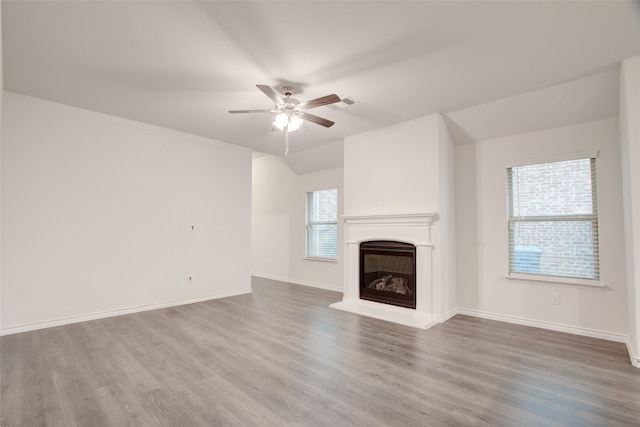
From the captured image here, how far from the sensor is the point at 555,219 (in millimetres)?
3732

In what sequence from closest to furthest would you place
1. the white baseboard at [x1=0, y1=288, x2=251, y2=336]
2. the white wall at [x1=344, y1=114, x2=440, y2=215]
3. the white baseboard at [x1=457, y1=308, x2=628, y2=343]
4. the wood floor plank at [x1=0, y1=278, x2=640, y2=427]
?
the wood floor plank at [x1=0, y1=278, x2=640, y2=427], the white baseboard at [x1=457, y1=308, x2=628, y2=343], the white baseboard at [x1=0, y1=288, x2=251, y2=336], the white wall at [x1=344, y1=114, x2=440, y2=215]

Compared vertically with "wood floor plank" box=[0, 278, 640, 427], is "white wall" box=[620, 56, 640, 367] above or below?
above

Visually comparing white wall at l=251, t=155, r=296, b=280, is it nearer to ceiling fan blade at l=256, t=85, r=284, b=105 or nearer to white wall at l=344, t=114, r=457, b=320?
white wall at l=344, t=114, r=457, b=320

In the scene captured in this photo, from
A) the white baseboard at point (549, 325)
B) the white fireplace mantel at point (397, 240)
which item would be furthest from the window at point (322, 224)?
the white baseboard at point (549, 325)

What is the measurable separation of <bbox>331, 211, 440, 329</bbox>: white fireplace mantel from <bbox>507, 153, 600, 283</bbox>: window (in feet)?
3.65

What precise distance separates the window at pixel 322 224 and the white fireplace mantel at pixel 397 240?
1211mm

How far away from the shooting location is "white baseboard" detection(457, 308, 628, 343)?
Answer: 334 cm

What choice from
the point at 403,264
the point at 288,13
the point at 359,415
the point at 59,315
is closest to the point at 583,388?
the point at 359,415

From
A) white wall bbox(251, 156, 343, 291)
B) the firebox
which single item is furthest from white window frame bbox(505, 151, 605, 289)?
white wall bbox(251, 156, 343, 291)

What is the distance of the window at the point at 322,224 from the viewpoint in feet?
20.3

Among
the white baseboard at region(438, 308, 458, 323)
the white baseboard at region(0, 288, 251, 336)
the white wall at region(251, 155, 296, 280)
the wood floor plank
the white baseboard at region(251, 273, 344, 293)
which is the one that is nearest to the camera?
the wood floor plank

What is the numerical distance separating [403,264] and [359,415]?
265cm

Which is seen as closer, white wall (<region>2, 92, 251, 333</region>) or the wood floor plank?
the wood floor plank

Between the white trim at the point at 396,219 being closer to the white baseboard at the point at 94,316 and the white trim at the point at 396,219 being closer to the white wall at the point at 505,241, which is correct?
the white wall at the point at 505,241
